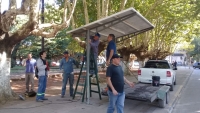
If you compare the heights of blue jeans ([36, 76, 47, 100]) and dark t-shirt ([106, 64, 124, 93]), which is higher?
dark t-shirt ([106, 64, 124, 93])

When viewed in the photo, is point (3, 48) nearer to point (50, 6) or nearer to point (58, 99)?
point (58, 99)

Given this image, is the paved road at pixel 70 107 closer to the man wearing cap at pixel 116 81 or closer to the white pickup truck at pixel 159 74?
the man wearing cap at pixel 116 81

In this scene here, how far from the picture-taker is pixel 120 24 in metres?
8.09

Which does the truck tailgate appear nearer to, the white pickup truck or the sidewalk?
the white pickup truck

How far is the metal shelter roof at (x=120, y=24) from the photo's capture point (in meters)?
7.06

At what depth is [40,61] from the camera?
25.7 ft

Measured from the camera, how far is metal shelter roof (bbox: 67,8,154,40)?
7.06 m

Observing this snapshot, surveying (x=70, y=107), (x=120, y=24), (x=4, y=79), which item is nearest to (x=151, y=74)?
(x=120, y=24)

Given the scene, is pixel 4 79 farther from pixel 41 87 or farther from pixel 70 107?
pixel 70 107

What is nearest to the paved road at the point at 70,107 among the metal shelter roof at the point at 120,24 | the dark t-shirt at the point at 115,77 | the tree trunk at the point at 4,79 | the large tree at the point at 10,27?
the tree trunk at the point at 4,79

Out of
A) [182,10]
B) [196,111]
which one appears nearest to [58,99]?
[196,111]

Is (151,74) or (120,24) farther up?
(120,24)

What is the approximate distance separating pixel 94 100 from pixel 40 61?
253 cm

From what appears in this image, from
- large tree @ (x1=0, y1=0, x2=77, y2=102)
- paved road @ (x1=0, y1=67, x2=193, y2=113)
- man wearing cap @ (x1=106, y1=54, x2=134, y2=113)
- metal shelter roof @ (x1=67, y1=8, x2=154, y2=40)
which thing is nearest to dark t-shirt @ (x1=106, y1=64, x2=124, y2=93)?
man wearing cap @ (x1=106, y1=54, x2=134, y2=113)
